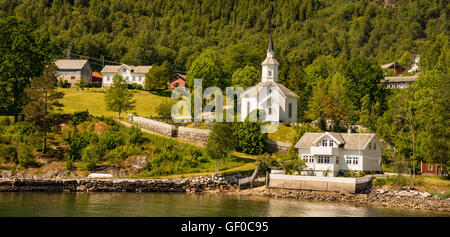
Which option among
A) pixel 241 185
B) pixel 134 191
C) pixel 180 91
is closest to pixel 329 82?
pixel 180 91

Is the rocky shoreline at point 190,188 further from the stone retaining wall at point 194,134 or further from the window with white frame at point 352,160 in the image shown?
the stone retaining wall at point 194,134

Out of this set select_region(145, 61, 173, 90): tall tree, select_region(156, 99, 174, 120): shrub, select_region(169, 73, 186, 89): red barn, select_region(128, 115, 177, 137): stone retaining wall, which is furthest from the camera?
select_region(169, 73, 186, 89): red barn

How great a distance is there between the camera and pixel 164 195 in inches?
1817

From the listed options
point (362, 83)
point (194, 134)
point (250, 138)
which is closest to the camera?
point (250, 138)

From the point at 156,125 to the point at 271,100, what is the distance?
15215 mm

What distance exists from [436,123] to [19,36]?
161 ft

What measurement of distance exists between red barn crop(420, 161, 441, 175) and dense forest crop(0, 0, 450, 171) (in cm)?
263

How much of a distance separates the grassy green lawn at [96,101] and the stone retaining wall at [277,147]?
21296 mm

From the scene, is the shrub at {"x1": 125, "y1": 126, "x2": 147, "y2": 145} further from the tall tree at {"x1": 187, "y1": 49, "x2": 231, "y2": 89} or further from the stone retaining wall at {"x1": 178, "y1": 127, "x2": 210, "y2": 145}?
the tall tree at {"x1": 187, "y1": 49, "x2": 231, "y2": 89}

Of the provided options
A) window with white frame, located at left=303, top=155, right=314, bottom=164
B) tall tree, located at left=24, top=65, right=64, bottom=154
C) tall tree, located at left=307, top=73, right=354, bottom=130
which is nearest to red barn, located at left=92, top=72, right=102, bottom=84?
tall tree, located at left=24, top=65, right=64, bottom=154

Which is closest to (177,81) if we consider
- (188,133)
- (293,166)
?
(188,133)

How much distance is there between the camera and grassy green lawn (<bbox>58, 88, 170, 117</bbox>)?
238 ft

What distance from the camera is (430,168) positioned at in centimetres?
5497

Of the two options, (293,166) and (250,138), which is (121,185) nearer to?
(250,138)
